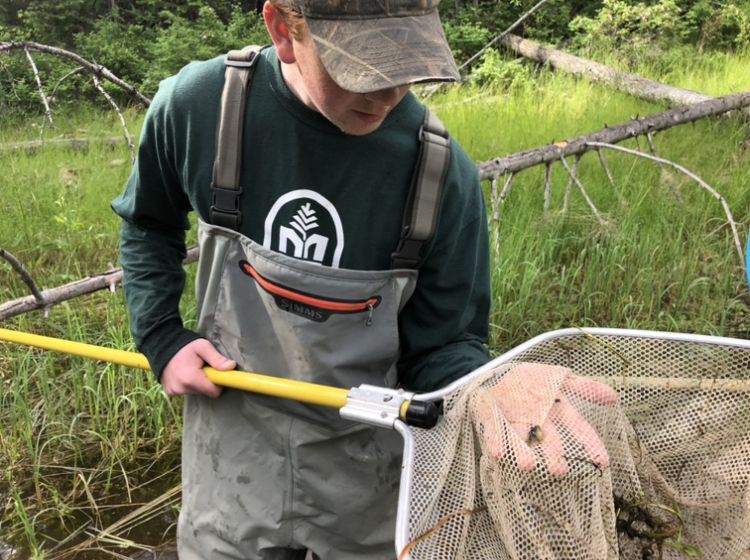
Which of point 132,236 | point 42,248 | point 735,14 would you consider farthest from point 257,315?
point 735,14

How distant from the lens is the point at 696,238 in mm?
3412

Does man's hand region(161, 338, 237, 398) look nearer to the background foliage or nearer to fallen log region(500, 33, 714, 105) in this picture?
fallen log region(500, 33, 714, 105)

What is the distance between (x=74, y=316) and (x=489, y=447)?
2.36 m

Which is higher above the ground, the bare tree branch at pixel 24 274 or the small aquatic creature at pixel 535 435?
the small aquatic creature at pixel 535 435

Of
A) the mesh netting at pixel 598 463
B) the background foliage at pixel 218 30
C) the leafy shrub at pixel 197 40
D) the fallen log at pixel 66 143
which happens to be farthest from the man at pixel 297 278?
the leafy shrub at pixel 197 40

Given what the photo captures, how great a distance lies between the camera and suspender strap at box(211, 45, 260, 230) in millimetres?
1330

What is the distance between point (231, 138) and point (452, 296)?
58 cm

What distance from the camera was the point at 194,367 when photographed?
1445 millimetres

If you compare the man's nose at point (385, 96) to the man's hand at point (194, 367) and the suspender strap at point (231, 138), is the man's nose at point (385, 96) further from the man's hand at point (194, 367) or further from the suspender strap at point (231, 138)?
the man's hand at point (194, 367)

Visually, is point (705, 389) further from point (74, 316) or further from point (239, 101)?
point (74, 316)

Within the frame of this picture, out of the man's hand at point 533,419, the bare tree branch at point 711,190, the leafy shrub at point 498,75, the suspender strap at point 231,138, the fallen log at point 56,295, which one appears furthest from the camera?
the leafy shrub at point 498,75

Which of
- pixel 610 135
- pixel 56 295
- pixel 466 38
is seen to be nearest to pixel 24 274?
pixel 56 295

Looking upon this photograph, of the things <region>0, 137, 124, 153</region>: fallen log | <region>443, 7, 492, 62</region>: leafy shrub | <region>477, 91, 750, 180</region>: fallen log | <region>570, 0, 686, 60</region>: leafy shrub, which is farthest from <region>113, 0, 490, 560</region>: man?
<region>443, 7, 492, 62</region>: leafy shrub

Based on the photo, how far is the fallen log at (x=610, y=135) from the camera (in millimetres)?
3525
